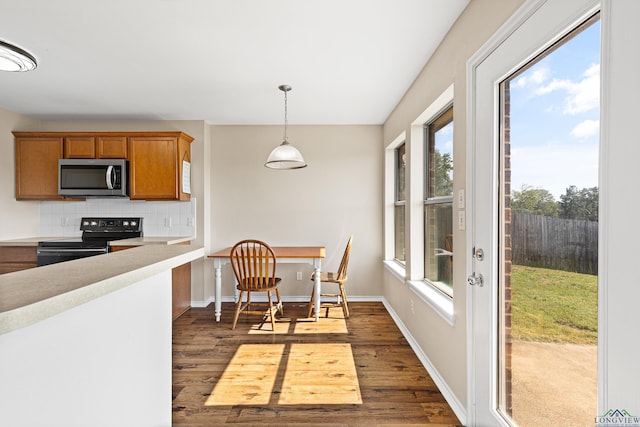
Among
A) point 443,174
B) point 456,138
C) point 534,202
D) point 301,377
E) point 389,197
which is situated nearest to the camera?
point 534,202

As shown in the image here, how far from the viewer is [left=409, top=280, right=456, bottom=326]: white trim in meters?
→ 2.21

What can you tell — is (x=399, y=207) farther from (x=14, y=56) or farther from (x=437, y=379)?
(x=14, y=56)

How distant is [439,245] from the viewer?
111 inches

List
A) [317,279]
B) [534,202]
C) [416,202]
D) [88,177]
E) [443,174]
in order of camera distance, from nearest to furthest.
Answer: [534,202] → [443,174] → [416,202] → [317,279] → [88,177]

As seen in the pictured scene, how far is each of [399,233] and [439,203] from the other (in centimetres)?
154

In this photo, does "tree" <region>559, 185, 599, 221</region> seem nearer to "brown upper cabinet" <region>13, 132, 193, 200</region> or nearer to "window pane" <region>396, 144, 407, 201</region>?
"window pane" <region>396, 144, 407, 201</region>

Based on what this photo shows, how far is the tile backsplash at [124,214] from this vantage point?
14.0ft

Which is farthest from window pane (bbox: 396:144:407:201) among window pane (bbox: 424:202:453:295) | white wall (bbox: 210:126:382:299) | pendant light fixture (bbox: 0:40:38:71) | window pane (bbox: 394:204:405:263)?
pendant light fixture (bbox: 0:40:38:71)

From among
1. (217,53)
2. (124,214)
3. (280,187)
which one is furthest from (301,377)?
(124,214)

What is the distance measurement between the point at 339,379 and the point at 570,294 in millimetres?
1723

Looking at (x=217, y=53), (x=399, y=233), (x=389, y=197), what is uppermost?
(x=217, y=53)

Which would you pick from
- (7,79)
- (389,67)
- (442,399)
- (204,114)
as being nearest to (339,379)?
(442,399)

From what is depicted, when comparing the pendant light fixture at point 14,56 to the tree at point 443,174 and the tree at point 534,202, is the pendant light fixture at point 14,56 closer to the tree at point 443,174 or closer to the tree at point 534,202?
the tree at point 534,202

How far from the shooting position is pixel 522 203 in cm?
150
